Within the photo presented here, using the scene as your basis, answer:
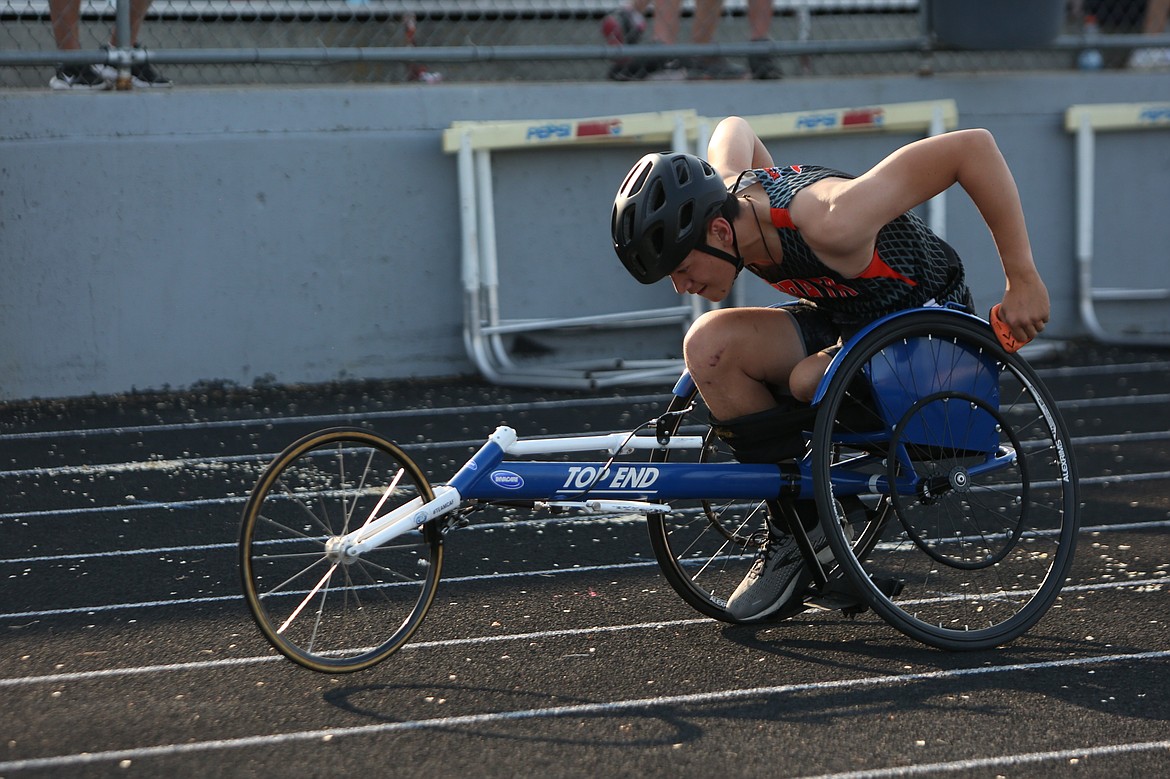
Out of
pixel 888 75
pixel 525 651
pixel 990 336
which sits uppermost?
pixel 888 75

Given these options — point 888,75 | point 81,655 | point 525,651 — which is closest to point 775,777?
point 525,651

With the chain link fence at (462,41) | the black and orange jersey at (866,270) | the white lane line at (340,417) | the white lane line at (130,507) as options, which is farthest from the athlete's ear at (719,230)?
the chain link fence at (462,41)

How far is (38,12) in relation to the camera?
686cm

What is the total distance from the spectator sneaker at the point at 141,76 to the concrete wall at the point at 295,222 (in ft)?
0.53

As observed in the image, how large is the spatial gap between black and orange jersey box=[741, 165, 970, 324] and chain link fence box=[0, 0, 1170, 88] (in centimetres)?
434

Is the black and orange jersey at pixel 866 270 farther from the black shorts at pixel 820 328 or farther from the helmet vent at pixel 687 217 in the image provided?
the helmet vent at pixel 687 217

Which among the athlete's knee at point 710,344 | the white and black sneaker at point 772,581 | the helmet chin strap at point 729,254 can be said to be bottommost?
the white and black sneaker at point 772,581

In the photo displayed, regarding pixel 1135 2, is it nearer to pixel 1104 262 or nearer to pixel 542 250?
pixel 1104 262

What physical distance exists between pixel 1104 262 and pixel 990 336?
5.40m

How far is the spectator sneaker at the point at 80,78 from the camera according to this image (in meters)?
6.96

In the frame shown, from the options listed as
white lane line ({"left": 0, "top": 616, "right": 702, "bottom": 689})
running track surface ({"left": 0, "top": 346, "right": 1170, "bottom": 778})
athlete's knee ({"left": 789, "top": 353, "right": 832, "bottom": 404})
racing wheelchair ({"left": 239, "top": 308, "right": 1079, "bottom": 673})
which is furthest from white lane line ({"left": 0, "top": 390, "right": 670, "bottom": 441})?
athlete's knee ({"left": 789, "top": 353, "right": 832, "bottom": 404})

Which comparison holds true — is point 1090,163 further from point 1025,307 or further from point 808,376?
point 808,376

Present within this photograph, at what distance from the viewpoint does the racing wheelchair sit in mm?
3365

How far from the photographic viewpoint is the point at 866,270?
348 centimetres
